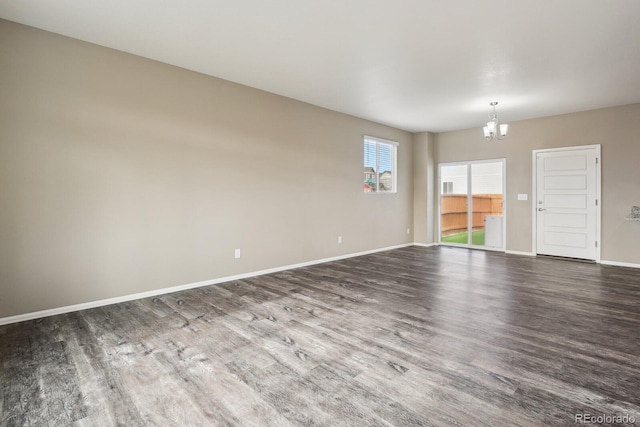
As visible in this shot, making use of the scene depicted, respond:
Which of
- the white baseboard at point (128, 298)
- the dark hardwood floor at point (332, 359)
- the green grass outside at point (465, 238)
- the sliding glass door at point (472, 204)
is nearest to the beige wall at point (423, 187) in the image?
the sliding glass door at point (472, 204)

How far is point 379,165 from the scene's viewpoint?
720cm

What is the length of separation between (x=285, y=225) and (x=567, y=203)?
5456mm

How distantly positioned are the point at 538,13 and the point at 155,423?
4200 mm

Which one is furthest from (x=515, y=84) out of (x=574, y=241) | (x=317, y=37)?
(x=574, y=241)

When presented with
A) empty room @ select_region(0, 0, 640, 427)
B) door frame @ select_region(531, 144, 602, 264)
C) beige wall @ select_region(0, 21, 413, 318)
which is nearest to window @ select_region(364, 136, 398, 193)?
empty room @ select_region(0, 0, 640, 427)

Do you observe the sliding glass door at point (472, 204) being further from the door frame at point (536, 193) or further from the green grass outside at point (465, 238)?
the door frame at point (536, 193)

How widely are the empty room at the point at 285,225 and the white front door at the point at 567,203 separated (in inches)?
1.8

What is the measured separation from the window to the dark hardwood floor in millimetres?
3313

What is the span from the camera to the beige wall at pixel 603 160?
5.55 meters

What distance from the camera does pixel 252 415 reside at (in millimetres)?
1773

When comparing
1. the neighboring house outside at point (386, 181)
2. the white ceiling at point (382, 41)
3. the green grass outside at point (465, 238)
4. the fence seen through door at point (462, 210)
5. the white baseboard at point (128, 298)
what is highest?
the white ceiling at point (382, 41)

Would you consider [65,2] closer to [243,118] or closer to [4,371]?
[243,118]

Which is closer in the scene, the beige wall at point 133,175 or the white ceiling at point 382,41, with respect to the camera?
the white ceiling at point 382,41

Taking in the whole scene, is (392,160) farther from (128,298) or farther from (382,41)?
(128,298)
